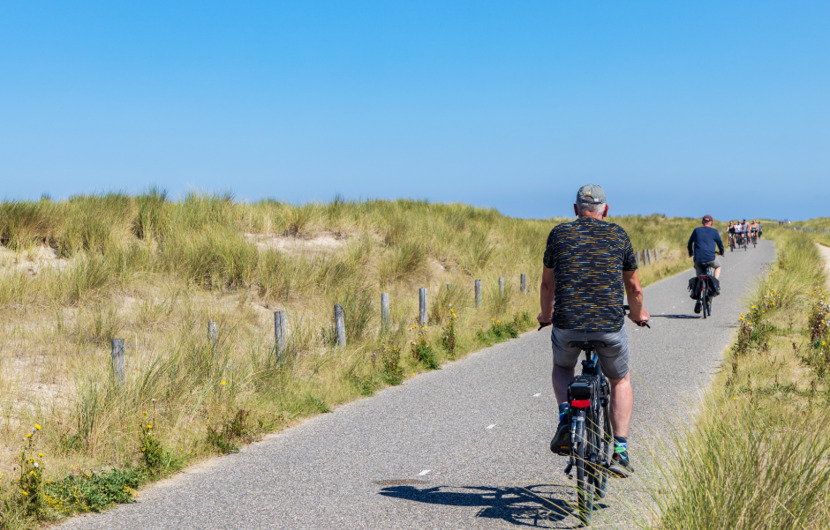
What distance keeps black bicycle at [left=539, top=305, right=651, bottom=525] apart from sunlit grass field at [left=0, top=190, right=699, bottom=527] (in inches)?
134

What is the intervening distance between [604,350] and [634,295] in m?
0.52

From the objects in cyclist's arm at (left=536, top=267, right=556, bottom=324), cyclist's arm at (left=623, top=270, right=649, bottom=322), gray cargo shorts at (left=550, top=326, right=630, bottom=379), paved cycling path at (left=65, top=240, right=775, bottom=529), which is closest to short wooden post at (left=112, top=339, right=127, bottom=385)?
paved cycling path at (left=65, top=240, right=775, bottom=529)

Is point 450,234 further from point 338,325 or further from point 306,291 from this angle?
point 338,325

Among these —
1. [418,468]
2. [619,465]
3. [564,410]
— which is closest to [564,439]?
[564,410]

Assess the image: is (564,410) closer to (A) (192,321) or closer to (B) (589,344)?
(B) (589,344)

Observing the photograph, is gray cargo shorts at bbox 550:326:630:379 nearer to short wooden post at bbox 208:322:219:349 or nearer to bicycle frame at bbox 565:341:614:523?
bicycle frame at bbox 565:341:614:523

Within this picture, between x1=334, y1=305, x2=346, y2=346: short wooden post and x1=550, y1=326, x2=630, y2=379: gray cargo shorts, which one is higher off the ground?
x1=550, y1=326, x2=630, y2=379: gray cargo shorts

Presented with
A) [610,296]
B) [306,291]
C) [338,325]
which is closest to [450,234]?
[306,291]

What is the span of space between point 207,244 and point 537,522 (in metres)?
14.1

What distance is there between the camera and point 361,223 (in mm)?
25688

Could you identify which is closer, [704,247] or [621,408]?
[621,408]

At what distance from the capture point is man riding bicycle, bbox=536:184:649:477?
497cm

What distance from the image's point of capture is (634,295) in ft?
17.5

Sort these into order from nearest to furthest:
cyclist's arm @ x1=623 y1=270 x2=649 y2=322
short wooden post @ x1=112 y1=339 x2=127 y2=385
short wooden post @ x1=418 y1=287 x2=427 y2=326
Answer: cyclist's arm @ x1=623 y1=270 x2=649 y2=322
short wooden post @ x1=112 y1=339 x2=127 y2=385
short wooden post @ x1=418 y1=287 x2=427 y2=326
